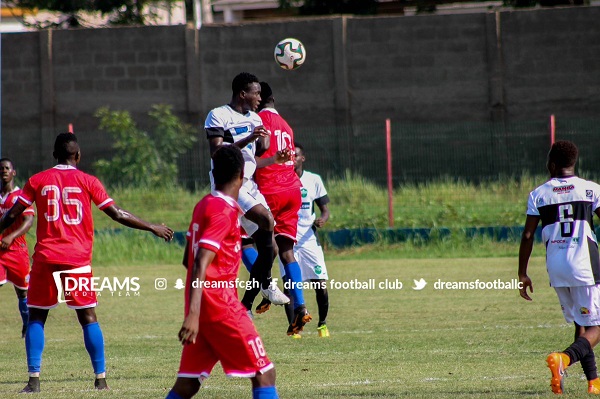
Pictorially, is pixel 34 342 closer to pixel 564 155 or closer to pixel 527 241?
pixel 527 241

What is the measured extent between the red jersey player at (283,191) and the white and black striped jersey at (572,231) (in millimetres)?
3292

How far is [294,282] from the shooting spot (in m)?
10.8

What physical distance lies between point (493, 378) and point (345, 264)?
10.6 meters

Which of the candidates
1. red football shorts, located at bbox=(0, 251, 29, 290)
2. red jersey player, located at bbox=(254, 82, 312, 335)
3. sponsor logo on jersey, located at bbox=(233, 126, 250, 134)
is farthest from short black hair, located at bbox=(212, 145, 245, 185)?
red football shorts, located at bbox=(0, 251, 29, 290)

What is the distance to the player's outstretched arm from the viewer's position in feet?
26.8

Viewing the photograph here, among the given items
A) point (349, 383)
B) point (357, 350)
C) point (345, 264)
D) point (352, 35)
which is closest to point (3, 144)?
point (352, 35)

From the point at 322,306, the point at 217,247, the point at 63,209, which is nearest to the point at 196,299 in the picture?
the point at 217,247

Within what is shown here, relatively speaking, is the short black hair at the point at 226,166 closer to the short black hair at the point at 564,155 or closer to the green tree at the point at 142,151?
the short black hair at the point at 564,155

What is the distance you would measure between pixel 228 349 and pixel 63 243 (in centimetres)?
297

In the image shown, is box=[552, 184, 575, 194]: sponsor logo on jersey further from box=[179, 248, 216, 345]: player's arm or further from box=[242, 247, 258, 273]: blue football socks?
box=[242, 247, 258, 273]: blue football socks

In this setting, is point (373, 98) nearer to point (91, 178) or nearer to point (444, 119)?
point (444, 119)

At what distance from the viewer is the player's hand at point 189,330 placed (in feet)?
18.6

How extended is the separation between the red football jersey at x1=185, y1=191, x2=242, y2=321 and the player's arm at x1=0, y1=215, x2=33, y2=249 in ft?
13.9

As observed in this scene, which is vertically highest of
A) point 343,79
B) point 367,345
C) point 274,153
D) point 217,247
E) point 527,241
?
point 343,79
